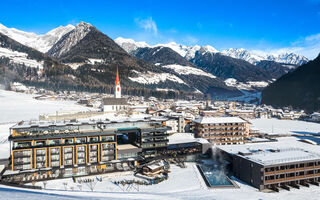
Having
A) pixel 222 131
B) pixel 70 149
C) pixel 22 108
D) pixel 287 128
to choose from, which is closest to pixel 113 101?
pixel 22 108

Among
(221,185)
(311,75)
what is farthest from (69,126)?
(311,75)

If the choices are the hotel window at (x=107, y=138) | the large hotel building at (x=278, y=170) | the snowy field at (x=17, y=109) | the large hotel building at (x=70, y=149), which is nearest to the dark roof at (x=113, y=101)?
the snowy field at (x=17, y=109)

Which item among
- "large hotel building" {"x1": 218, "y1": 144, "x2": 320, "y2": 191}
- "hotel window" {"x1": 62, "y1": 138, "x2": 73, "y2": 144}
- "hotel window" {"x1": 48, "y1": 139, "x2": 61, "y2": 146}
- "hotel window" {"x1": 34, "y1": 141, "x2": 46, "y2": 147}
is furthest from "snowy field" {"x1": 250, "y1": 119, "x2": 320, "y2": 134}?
"hotel window" {"x1": 34, "y1": 141, "x2": 46, "y2": 147}

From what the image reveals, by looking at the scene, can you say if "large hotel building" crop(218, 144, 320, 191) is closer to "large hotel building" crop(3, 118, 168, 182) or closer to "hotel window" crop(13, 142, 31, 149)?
"large hotel building" crop(3, 118, 168, 182)

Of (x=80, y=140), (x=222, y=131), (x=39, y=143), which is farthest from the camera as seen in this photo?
(x=222, y=131)

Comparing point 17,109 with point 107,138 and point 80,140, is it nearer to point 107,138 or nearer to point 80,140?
point 80,140
